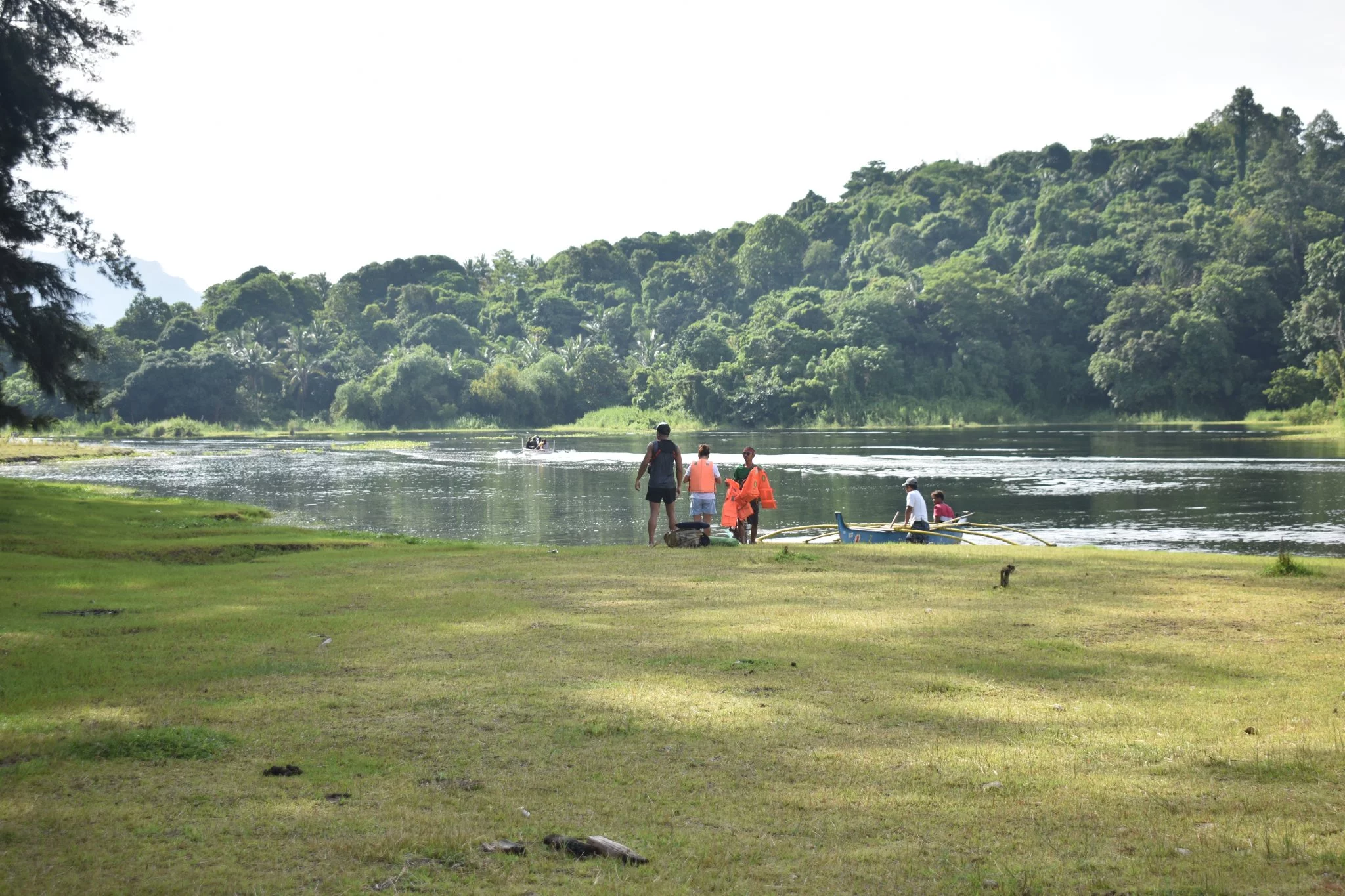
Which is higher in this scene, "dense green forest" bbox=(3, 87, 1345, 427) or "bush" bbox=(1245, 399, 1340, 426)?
"dense green forest" bbox=(3, 87, 1345, 427)

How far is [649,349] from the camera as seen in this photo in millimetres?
156375

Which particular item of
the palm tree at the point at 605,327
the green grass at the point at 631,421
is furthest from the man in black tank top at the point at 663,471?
the palm tree at the point at 605,327

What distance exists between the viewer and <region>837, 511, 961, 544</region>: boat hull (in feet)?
78.0

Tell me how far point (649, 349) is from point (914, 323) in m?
41.5

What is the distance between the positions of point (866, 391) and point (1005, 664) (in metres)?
113

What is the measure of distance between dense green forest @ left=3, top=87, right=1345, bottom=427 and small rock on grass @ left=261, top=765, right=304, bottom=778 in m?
95.0

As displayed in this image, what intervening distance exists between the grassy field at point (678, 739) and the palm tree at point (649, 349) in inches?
5458

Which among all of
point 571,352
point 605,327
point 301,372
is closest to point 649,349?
point 571,352

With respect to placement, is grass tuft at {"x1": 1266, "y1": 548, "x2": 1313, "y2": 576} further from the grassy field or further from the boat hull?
the boat hull

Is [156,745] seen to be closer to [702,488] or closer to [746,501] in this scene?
[702,488]

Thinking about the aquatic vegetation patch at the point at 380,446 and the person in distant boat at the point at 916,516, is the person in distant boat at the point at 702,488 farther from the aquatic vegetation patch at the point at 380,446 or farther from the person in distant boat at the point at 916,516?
the aquatic vegetation patch at the point at 380,446

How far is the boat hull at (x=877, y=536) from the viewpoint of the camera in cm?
2378

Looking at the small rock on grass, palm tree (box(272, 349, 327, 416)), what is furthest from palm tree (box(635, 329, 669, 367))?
the small rock on grass

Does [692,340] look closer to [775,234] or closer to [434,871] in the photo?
[775,234]
